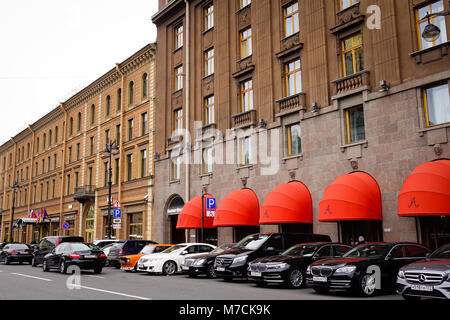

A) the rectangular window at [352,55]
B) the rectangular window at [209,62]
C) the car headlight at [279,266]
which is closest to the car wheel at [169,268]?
the car headlight at [279,266]

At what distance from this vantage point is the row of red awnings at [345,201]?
52.8 feet

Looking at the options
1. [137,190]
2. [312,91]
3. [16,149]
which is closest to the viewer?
[312,91]

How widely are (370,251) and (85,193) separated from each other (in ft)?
116

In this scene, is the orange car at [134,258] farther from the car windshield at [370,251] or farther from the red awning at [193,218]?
the car windshield at [370,251]

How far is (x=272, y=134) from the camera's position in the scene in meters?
25.4

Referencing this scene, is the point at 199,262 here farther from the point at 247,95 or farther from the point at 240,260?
the point at 247,95

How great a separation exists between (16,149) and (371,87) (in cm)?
6283

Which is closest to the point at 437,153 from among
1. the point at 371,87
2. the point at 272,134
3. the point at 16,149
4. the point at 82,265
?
the point at 371,87

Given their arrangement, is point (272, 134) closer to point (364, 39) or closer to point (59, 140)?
point (364, 39)

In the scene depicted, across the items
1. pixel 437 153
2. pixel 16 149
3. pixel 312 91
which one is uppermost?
pixel 16 149

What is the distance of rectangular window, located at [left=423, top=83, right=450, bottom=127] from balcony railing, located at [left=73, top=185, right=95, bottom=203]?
3357 centimetres

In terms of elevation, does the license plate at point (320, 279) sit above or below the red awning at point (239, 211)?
below

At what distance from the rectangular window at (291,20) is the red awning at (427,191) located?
11441mm

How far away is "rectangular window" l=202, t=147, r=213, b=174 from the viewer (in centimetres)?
3012
